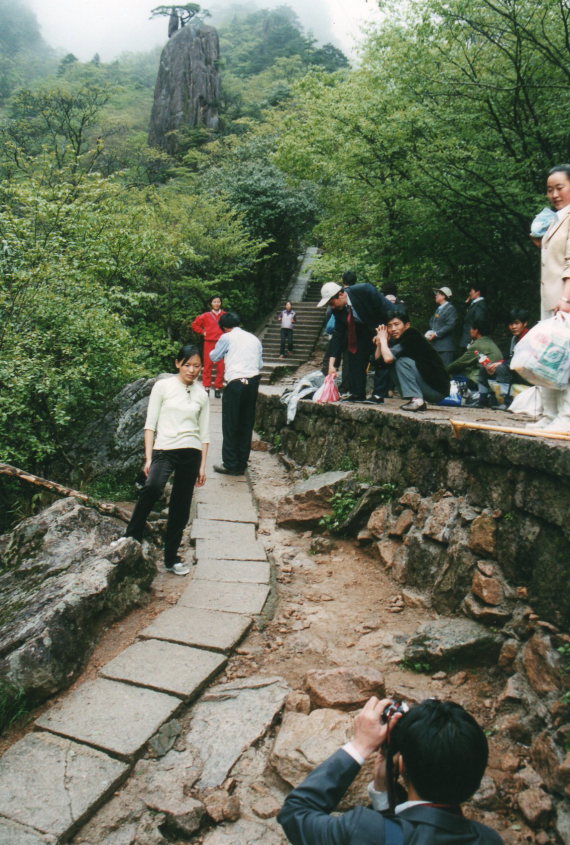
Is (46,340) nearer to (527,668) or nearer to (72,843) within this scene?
(72,843)

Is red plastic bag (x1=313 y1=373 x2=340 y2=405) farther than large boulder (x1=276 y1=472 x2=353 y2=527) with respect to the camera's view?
Yes

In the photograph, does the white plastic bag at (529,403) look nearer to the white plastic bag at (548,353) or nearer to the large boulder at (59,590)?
the white plastic bag at (548,353)

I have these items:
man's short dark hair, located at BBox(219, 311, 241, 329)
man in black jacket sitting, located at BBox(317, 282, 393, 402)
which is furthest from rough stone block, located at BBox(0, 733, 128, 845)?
man's short dark hair, located at BBox(219, 311, 241, 329)

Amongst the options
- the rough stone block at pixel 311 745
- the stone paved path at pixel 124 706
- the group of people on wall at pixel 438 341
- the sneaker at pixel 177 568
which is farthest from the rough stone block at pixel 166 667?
the group of people on wall at pixel 438 341

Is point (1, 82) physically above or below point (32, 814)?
above

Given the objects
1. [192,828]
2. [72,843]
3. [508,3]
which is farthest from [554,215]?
[508,3]

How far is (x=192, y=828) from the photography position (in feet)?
7.75

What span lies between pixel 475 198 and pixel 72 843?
25.9ft

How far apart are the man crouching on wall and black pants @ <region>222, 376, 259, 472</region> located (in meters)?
4.91

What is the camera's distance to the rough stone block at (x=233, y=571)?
430cm

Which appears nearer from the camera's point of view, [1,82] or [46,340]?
[46,340]

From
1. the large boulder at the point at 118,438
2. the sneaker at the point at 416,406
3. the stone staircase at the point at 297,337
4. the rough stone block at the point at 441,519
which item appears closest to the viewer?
the rough stone block at the point at 441,519

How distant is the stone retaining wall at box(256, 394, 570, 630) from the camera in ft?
9.14

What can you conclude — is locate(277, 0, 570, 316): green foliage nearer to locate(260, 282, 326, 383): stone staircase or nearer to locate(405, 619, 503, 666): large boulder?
locate(260, 282, 326, 383): stone staircase
